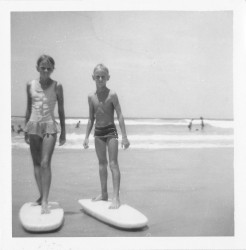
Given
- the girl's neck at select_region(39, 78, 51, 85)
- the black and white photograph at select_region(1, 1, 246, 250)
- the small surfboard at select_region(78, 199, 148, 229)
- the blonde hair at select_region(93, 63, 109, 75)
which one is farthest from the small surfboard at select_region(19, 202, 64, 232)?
the blonde hair at select_region(93, 63, 109, 75)

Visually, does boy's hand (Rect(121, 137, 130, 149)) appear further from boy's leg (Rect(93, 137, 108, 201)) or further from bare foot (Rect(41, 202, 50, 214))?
bare foot (Rect(41, 202, 50, 214))

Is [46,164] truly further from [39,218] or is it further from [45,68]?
[45,68]

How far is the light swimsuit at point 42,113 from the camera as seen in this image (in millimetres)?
2502

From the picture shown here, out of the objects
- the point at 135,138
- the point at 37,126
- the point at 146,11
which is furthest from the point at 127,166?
the point at 146,11

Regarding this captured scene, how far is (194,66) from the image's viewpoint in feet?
8.86

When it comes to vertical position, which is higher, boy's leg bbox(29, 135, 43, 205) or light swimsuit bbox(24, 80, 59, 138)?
light swimsuit bbox(24, 80, 59, 138)

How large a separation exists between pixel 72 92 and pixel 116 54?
0.39 metres

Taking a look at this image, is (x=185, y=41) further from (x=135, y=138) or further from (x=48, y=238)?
(x=48, y=238)

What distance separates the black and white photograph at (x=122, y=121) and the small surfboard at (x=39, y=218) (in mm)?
13

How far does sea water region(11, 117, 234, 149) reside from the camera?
102 inches

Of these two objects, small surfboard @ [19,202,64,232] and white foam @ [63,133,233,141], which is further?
white foam @ [63,133,233,141]

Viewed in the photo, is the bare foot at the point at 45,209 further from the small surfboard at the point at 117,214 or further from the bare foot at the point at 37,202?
the small surfboard at the point at 117,214

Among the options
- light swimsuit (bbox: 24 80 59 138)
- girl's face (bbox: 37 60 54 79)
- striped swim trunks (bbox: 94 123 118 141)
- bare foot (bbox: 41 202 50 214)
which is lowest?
bare foot (bbox: 41 202 50 214)

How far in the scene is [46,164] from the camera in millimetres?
2514
